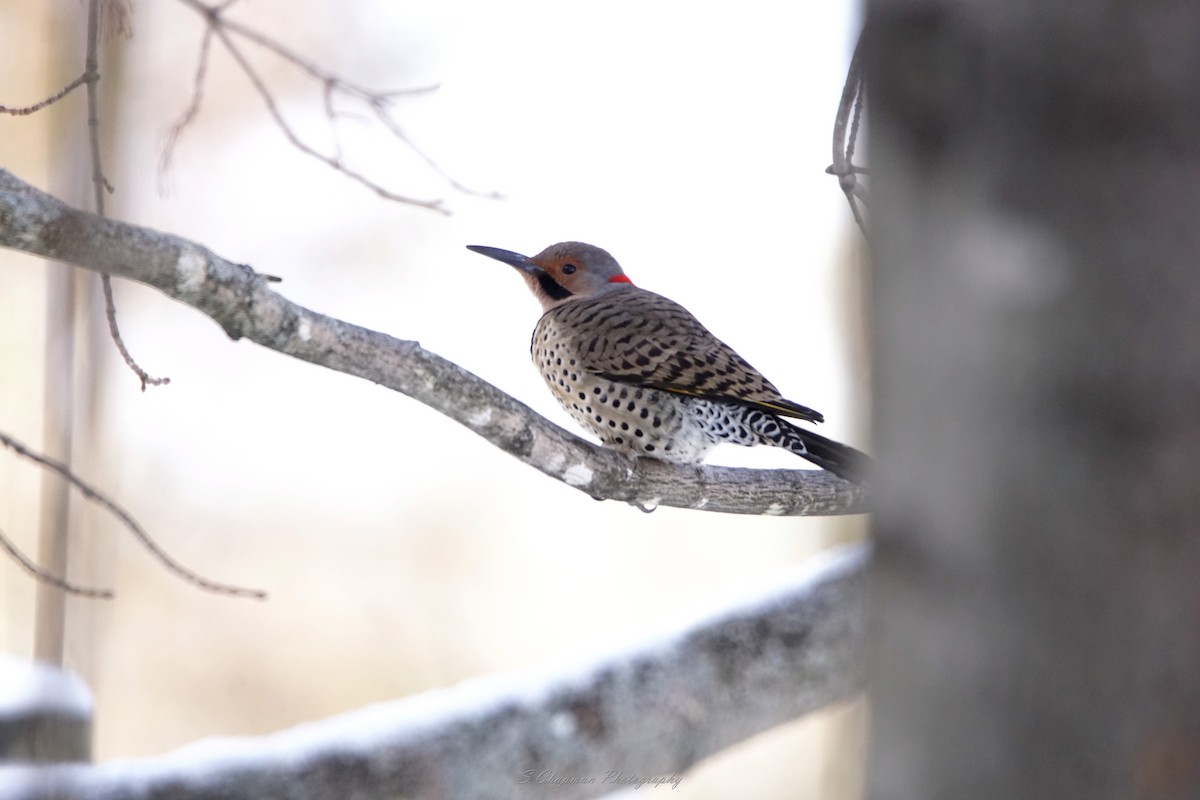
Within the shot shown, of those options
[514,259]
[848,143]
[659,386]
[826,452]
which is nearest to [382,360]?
[848,143]

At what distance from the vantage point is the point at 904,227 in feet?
2.92

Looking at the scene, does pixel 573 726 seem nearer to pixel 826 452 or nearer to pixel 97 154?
pixel 826 452

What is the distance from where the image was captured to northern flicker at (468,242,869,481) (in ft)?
12.1

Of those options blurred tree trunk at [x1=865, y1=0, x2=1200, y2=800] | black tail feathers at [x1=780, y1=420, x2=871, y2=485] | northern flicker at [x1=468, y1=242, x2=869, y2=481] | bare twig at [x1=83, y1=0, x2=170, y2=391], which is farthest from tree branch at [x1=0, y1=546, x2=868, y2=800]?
blurred tree trunk at [x1=865, y1=0, x2=1200, y2=800]

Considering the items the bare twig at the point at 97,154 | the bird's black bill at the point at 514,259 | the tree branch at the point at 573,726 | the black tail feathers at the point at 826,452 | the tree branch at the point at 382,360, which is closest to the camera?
the tree branch at the point at 382,360

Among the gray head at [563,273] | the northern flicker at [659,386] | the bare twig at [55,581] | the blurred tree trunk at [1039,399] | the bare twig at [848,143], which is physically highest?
the gray head at [563,273]

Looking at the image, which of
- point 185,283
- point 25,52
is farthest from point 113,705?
point 185,283

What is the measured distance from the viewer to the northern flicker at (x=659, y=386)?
12.1 ft

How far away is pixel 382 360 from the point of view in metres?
2.31

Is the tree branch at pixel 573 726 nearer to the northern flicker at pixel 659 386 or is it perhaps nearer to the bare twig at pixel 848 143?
the northern flicker at pixel 659 386

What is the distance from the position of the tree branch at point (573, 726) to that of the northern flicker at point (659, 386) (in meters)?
0.54

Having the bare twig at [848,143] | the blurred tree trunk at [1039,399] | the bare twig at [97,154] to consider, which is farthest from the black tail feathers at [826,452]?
the blurred tree trunk at [1039,399]

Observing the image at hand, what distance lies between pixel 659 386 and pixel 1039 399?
9.67 ft

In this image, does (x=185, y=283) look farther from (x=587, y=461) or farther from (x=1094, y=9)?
(x=1094, y=9)
